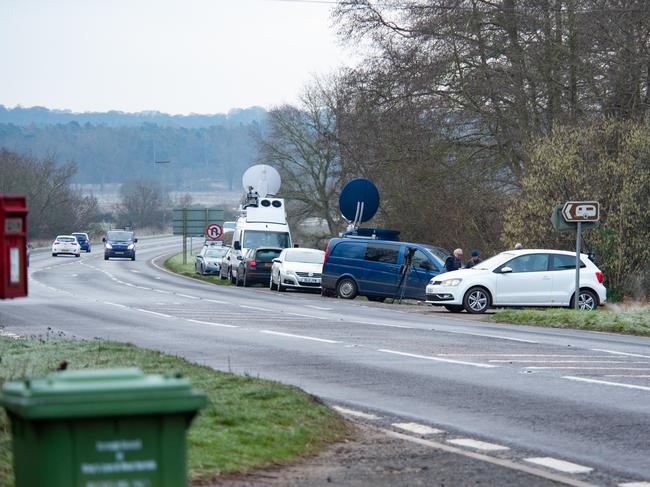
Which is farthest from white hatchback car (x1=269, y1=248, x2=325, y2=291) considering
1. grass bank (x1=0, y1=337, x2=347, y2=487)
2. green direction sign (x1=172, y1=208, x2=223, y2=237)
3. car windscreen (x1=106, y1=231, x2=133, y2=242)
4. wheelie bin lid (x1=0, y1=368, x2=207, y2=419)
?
car windscreen (x1=106, y1=231, x2=133, y2=242)

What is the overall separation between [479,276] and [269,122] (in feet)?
162

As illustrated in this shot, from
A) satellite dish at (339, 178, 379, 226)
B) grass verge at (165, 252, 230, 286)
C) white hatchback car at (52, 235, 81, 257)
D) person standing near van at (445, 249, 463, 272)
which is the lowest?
grass verge at (165, 252, 230, 286)

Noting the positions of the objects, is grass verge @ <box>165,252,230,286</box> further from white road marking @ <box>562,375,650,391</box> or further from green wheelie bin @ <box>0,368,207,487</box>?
green wheelie bin @ <box>0,368,207,487</box>

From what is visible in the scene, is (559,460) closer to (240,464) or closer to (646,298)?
(240,464)

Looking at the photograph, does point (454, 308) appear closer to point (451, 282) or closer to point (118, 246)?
point (451, 282)

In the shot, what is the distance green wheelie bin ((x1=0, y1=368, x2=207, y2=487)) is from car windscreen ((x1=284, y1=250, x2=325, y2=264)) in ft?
124

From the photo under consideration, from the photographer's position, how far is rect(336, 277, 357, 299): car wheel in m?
36.5

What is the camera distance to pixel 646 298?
110 ft

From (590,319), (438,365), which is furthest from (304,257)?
(438,365)

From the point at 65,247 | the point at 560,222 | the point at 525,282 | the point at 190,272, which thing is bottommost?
the point at 190,272

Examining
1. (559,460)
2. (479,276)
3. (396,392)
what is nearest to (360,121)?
(479,276)

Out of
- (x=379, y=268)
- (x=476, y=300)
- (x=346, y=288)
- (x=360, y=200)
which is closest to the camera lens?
(x=476, y=300)

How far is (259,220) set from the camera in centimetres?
4912

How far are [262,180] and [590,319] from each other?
28.2 metres
